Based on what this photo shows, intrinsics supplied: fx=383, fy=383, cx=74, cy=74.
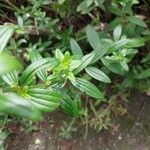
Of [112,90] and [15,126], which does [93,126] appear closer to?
[112,90]

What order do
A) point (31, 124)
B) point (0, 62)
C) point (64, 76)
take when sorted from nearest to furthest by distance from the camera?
point (0, 62) < point (64, 76) < point (31, 124)

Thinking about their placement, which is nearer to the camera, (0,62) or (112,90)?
(0,62)

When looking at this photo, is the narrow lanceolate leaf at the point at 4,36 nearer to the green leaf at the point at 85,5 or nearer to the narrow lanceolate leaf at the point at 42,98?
the narrow lanceolate leaf at the point at 42,98

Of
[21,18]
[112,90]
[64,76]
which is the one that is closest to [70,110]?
[64,76]

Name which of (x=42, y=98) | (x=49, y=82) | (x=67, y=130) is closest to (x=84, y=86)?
(x=49, y=82)

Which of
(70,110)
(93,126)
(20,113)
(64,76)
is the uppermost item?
(20,113)

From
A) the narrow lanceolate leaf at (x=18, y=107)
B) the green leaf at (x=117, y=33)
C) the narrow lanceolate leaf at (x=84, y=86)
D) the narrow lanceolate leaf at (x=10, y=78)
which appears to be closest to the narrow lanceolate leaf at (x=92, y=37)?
the green leaf at (x=117, y=33)

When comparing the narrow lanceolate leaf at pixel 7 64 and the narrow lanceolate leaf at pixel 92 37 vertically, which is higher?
the narrow lanceolate leaf at pixel 7 64
